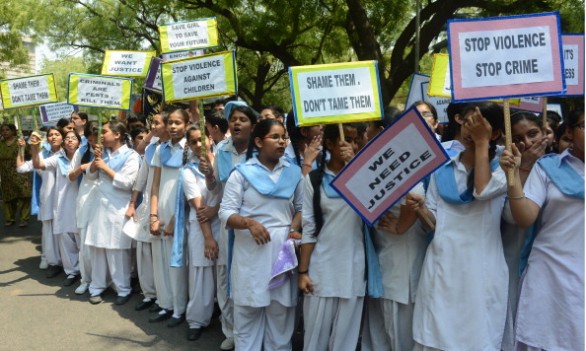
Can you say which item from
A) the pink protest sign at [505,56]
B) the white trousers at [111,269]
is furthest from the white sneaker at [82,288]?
the pink protest sign at [505,56]

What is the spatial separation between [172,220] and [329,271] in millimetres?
1835

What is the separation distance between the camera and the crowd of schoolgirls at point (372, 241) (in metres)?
2.59

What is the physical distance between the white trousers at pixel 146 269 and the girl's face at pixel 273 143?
2.06 metres

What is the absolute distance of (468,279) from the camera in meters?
2.69

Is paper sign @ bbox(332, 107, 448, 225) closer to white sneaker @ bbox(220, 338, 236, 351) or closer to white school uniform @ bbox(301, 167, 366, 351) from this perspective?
white school uniform @ bbox(301, 167, 366, 351)

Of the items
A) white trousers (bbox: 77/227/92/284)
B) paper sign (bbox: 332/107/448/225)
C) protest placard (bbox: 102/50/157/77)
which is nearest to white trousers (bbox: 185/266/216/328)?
white trousers (bbox: 77/227/92/284)

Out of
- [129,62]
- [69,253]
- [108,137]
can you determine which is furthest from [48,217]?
[129,62]

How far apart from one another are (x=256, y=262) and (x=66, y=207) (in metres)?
3.44

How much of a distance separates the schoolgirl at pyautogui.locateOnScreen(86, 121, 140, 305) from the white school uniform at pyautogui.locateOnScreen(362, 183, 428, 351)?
2.88 meters

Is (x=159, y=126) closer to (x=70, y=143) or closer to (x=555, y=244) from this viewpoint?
(x=70, y=143)

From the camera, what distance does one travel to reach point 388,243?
3.11 meters

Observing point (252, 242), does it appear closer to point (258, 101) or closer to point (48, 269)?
point (48, 269)

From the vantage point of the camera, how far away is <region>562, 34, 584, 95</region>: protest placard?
12.5 ft

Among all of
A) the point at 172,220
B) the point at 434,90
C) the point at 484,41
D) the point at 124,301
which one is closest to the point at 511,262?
the point at 484,41
